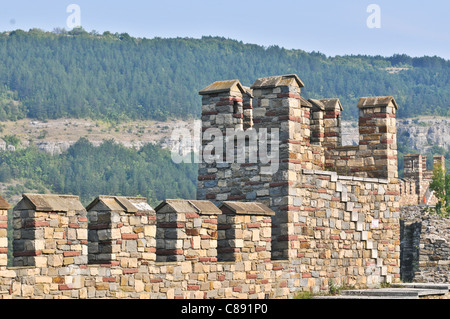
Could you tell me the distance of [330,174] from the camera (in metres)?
21.3

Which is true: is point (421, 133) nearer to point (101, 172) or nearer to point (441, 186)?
point (101, 172)

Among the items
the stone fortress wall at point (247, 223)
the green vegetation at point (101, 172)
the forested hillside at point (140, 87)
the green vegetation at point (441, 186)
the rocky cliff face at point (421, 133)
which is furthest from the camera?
the forested hillside at point (140, 87)

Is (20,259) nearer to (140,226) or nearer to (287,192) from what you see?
(140,226)

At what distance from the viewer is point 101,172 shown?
153375 millimetres

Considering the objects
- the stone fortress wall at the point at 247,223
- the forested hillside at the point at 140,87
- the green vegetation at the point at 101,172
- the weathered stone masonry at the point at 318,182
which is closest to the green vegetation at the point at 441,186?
the weathered stone masonry at the point at 318,182

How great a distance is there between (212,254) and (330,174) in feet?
14.8

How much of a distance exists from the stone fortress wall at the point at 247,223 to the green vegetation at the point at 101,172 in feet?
363

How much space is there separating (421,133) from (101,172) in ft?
182

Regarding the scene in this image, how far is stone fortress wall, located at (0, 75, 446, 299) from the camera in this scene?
14852 mm

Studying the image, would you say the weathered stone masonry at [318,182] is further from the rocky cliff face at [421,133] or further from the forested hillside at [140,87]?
the forested hillside at [140,87]

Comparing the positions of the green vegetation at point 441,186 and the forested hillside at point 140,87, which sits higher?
the forested hillside at point 140,87

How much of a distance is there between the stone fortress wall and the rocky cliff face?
486 ft

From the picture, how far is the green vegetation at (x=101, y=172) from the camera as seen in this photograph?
145m

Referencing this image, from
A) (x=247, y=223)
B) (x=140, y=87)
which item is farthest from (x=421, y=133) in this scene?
(x=247, y=223)
